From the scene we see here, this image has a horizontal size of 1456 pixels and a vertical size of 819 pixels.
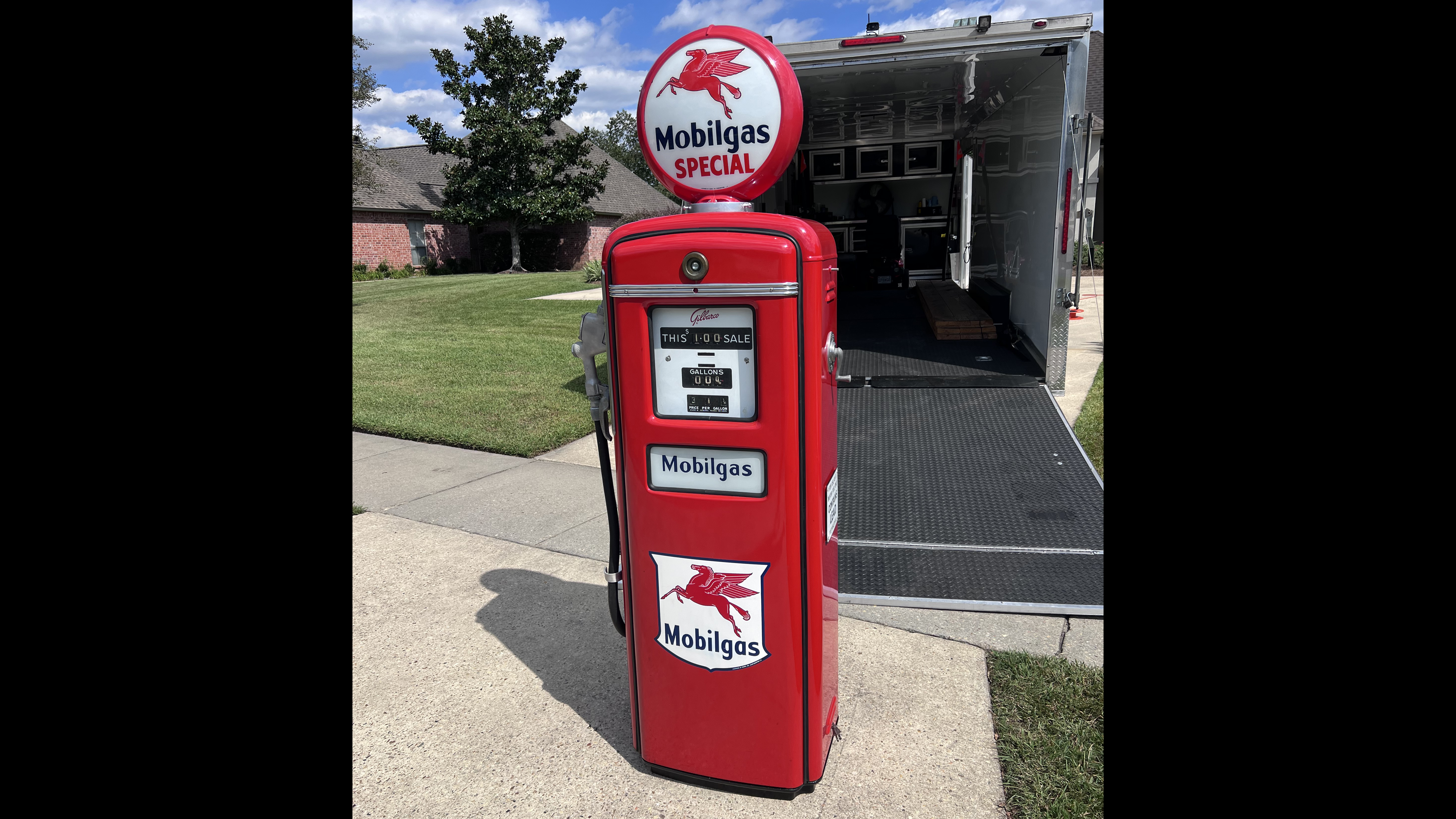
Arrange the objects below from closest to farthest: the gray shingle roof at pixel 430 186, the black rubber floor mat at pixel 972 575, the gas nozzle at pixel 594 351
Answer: the gas nozzle at pixel 594 351, the black rubber floor mat at pixel 972 575, the gray shingle roof at pixel 430 186

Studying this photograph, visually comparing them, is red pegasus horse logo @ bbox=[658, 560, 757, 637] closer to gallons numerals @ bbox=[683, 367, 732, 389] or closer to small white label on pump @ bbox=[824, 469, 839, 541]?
small white label on pump @ bbox=[824, 469, 839, 541]

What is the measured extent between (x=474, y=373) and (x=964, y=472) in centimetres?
655

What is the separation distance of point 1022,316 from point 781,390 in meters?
5.89

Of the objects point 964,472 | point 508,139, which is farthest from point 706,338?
point 508,139

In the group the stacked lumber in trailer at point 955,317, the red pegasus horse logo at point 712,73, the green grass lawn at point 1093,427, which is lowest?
the green grass lawn at point 1093,427

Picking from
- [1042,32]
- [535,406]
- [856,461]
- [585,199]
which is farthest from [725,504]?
[585,199]

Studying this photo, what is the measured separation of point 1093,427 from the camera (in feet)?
21.0

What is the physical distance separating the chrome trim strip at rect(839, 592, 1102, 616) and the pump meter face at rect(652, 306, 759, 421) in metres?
1.66

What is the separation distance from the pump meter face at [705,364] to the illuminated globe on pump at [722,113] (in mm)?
423

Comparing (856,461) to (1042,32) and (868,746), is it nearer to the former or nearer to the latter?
(868,746)

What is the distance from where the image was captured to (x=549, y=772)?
8.64 feet

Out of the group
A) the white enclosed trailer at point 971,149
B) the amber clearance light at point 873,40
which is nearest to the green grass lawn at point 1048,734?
the white enclosed trailer at point 971,149

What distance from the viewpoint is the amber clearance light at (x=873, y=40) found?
5457 millimetres

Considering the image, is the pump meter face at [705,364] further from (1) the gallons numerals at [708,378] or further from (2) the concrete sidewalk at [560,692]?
(2) the concrete sidewalk at [560,692]
